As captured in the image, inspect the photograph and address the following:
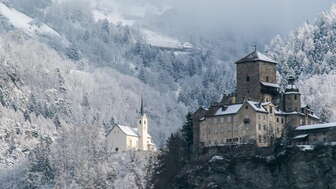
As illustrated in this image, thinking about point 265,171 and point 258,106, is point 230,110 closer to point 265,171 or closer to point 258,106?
point 258,106

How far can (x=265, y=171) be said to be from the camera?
165750 millimetres

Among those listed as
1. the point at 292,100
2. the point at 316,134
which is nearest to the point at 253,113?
the point at 292,100

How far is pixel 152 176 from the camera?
185 metres

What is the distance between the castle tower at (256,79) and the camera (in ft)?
572

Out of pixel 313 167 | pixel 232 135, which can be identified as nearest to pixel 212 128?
pixel 232 135

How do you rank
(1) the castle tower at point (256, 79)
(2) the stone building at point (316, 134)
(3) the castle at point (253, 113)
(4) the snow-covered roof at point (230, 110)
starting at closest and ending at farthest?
1. (2) the stone building at point (316, 134)
2. (3) the castle at point (253, 113)
3. (4) the snow-covered roof at point (230, 110)
4. (1) the castle tower at point (256, 79)

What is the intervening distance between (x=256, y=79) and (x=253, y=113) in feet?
26.0

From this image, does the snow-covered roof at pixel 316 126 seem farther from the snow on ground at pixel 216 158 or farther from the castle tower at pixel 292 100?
the snow on ground at pixel 216 158

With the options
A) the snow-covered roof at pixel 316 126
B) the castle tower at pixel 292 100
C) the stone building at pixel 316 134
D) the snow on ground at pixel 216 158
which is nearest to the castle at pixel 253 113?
the castle tower at pixel 292 100

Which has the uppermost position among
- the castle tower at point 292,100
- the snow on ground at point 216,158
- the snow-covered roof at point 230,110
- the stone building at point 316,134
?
the castle tower at point 292,100

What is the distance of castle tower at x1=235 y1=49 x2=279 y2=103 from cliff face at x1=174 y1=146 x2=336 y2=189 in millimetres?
10230

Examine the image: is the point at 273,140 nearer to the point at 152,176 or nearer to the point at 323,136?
the point at 323,136

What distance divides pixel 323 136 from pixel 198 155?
61.0 ft

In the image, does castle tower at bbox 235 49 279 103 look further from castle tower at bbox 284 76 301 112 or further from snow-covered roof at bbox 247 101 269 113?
snow-covered roof at bbox 247 101 269 113
